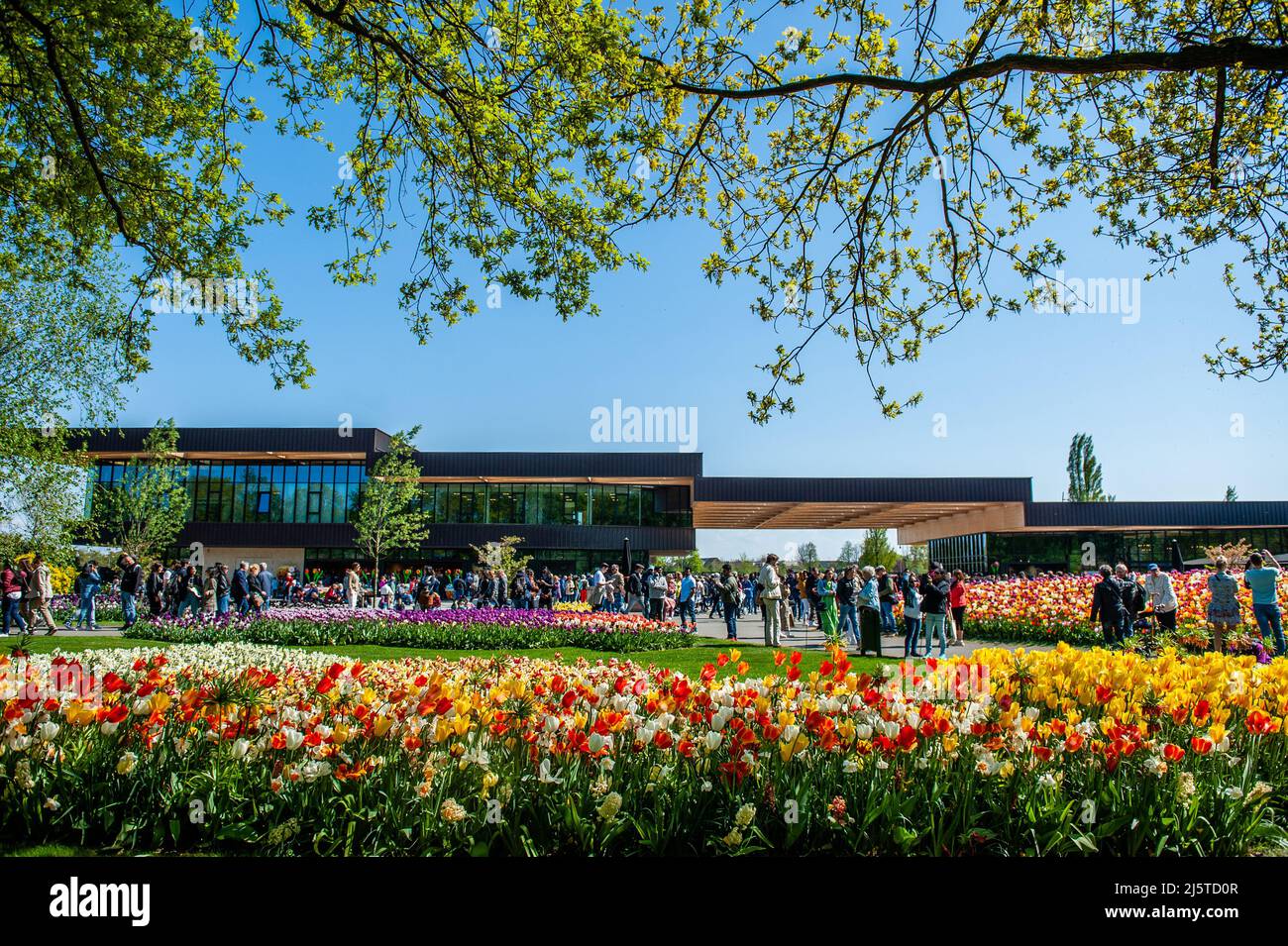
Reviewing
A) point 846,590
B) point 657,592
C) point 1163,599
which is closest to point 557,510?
point 657,592

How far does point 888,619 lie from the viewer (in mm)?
18125

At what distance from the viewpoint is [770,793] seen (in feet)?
10.5

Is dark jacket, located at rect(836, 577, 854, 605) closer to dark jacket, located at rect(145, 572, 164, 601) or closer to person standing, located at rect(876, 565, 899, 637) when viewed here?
person standing, located at rect(876, 565, 899, 637)

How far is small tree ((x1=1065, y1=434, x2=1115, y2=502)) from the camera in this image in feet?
288

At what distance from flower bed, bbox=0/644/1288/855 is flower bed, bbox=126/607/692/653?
10.3 metres

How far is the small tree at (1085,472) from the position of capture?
3457 inches

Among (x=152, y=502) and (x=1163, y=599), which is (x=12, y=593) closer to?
(x=152, y=502)

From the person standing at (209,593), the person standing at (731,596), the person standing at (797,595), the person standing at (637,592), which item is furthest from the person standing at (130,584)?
the person standing at (797,595)

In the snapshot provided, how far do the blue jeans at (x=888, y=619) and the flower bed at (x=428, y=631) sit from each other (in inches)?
192

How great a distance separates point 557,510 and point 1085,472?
70.5m

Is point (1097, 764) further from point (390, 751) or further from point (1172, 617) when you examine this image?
point (1172, 617)

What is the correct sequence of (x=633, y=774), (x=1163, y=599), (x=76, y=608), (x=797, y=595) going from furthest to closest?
(x=797, y=595)
(x=76, y=608)
(x=1163, y=599)
(x=633, y=774)

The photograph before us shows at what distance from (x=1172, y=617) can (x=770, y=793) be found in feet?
45.8
